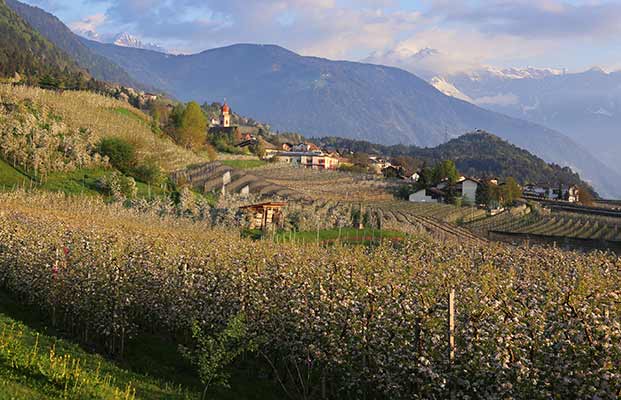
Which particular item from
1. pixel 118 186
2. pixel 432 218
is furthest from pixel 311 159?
pixel 118 186

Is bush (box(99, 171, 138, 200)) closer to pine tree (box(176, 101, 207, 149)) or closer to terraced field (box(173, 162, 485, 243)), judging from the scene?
terraced field (box(173, 162, 485, 243))

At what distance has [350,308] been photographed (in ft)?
32.6

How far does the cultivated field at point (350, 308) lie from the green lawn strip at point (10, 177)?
18967 mm

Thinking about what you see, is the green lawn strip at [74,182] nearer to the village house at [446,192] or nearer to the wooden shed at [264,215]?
the wooden shed at [264,215]

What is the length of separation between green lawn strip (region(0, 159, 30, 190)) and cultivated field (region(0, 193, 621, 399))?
19.0 meters

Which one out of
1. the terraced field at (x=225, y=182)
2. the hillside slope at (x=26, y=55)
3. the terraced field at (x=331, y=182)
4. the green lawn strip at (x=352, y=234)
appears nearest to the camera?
the green lawn strip at (x=352, y=234)

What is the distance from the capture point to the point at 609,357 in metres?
7.45

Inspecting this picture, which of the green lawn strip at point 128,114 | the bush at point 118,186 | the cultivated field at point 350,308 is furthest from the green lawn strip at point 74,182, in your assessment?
the green lawn strip at point 128,114

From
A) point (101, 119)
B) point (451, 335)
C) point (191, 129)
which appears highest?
point (191, 129)

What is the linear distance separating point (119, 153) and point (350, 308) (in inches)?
1549

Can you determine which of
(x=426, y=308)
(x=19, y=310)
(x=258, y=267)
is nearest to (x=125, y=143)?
(x=19, y=310)

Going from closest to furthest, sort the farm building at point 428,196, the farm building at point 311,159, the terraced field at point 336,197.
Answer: the terraced field at point 336,197
the farm building at point 428,196
the farm building at point 311,159

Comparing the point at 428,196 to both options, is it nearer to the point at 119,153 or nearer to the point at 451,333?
the point at 119,153

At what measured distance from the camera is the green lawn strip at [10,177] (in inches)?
1408
